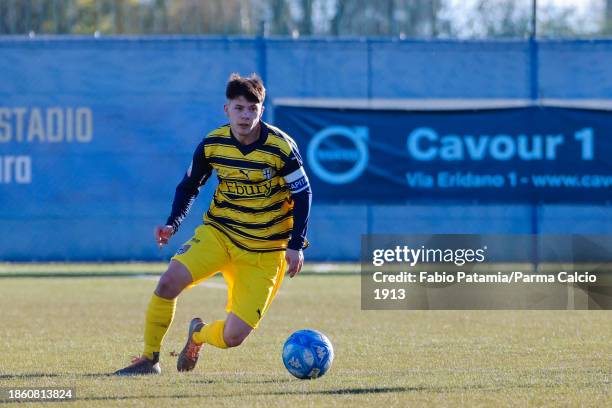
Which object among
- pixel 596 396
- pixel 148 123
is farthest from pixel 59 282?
pixel 596 396

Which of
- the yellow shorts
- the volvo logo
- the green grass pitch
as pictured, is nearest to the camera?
the green grass pitch

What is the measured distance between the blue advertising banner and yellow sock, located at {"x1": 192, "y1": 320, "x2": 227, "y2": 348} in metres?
9.37

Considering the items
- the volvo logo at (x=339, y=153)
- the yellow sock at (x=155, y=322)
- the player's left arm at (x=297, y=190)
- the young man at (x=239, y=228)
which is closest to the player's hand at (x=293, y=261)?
the young man at (x=239, y=228)

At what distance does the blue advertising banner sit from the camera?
17281 mm

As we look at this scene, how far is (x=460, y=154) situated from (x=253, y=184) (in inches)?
378

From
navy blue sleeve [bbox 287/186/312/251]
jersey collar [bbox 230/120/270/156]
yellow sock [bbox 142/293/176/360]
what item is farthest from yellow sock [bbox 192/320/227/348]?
jersey collar [bbox 230/120/270/156]

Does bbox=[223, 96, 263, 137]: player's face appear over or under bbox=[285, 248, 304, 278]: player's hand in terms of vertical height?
over

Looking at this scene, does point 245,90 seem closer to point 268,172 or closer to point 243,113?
point 243,113

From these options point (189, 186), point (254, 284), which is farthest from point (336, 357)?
point (189, 186)

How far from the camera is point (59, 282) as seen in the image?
52.4 feet

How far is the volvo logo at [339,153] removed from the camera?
17203mm

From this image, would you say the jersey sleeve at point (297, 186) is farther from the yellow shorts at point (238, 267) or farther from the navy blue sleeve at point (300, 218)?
the yellow shorts at point (238, 267)

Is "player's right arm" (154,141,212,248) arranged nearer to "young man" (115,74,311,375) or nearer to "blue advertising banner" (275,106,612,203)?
"young man" (115,74,311,375)

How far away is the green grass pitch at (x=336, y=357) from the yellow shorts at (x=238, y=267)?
0.43 m
